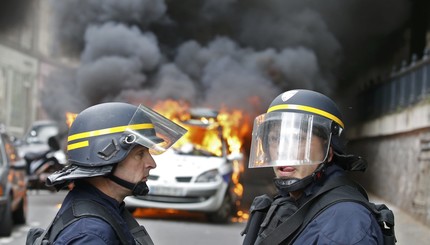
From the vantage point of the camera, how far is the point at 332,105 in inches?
106

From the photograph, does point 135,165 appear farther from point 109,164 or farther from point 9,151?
point 9,151

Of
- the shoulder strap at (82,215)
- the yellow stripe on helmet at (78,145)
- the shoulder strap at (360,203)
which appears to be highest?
the yellow stripe on helmet at (78,145)

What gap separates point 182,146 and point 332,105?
Result: 27.9 ft

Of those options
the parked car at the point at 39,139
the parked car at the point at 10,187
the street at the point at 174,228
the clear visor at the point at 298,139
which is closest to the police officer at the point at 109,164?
the clear visor at the point at 298,139

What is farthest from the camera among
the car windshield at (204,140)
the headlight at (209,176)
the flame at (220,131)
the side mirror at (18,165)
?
the flame at (220,131)

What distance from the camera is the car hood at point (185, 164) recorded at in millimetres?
10266

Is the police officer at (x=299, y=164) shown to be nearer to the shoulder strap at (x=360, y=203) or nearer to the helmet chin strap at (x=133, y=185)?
the shoulder strap at (x=360, y=203)

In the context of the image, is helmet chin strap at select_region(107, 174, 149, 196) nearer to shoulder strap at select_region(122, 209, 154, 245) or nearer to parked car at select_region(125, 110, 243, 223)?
shoulder strap at select_region(122, 209, 154, 245)

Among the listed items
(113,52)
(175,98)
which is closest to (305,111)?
(175,98)

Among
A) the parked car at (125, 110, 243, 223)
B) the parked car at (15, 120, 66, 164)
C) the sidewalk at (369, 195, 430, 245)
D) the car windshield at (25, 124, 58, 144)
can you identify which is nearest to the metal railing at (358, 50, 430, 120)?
the sidewalk at (369, 195, 430, 245)

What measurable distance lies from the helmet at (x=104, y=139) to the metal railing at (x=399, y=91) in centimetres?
815

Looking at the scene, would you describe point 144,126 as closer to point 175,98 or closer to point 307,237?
point 307,237

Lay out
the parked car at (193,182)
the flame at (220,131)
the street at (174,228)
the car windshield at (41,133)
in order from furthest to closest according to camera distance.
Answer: the car windshield at (41,133) < the flame at (220,131) < the parked car at (193,182) < the street at (174,228)

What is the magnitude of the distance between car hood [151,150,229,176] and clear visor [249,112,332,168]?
7525 mm
